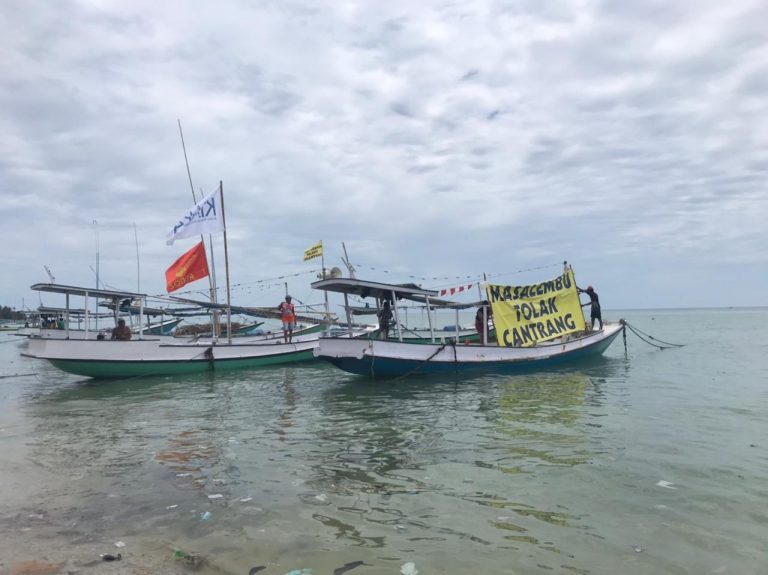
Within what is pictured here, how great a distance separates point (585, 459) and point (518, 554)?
144 inches

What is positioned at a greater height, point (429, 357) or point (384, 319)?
point (384, 319)

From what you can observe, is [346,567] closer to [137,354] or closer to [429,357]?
[429,357]

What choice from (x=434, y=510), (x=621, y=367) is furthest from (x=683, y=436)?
(x=621, y=367)

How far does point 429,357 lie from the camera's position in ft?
61.0

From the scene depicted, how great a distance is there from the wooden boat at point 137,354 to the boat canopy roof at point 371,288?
657 centimetres

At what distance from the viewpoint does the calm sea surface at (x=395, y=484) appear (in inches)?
204

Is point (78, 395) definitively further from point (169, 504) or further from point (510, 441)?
point (510, 441)

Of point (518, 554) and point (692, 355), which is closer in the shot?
point (518, 554)

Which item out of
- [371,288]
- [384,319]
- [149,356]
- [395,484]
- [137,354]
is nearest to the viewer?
[395,484]

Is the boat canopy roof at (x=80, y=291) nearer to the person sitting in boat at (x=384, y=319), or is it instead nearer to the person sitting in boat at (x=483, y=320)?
the person sitting in boat at (x=384, y=319)

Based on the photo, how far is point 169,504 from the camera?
21.6 feet

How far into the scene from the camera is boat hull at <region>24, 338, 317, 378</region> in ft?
63.7

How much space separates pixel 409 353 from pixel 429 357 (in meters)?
0.77

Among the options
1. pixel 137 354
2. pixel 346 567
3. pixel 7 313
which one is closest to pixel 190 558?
pixel 346 567
